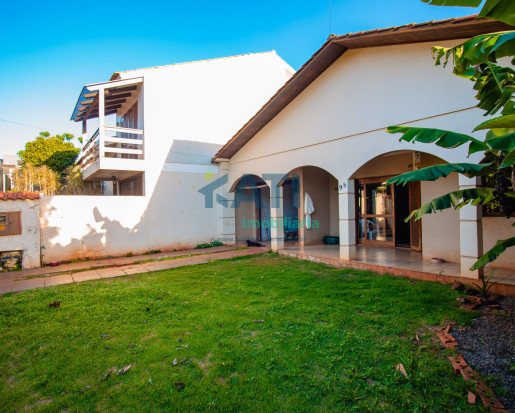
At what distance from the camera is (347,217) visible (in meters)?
8.08

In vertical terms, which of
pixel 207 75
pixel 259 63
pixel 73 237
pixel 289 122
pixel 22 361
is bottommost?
pixel 22 361

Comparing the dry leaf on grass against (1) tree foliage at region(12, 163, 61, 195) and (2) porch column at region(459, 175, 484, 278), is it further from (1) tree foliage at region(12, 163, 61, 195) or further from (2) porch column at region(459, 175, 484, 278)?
(1) tree foliage at region(12, 163, 61, 195)

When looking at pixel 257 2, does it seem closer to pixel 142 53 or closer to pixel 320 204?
pixel 142 53

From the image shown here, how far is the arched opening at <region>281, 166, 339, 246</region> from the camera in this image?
11.6m

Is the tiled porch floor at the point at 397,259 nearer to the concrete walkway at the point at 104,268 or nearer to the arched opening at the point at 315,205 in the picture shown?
the arched opening at the point at 315,205

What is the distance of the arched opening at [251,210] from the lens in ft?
47.2

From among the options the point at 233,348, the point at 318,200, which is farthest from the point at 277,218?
the point at 233,348

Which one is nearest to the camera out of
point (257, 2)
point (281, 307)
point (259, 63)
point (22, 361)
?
point (22, 361)

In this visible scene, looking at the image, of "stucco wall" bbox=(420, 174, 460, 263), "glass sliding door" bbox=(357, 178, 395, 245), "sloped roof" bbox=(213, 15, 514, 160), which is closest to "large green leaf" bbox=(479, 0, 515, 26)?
"sloped roof" bbox=(213, 15, 514, 160)

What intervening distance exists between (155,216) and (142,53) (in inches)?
377

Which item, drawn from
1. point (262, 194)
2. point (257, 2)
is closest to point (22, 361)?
point (262, 194)

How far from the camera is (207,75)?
1345 cm

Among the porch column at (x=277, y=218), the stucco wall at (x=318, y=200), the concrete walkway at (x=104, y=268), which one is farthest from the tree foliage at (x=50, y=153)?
the stucco wall at (x=318, y=200)

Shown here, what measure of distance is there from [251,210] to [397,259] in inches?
321
